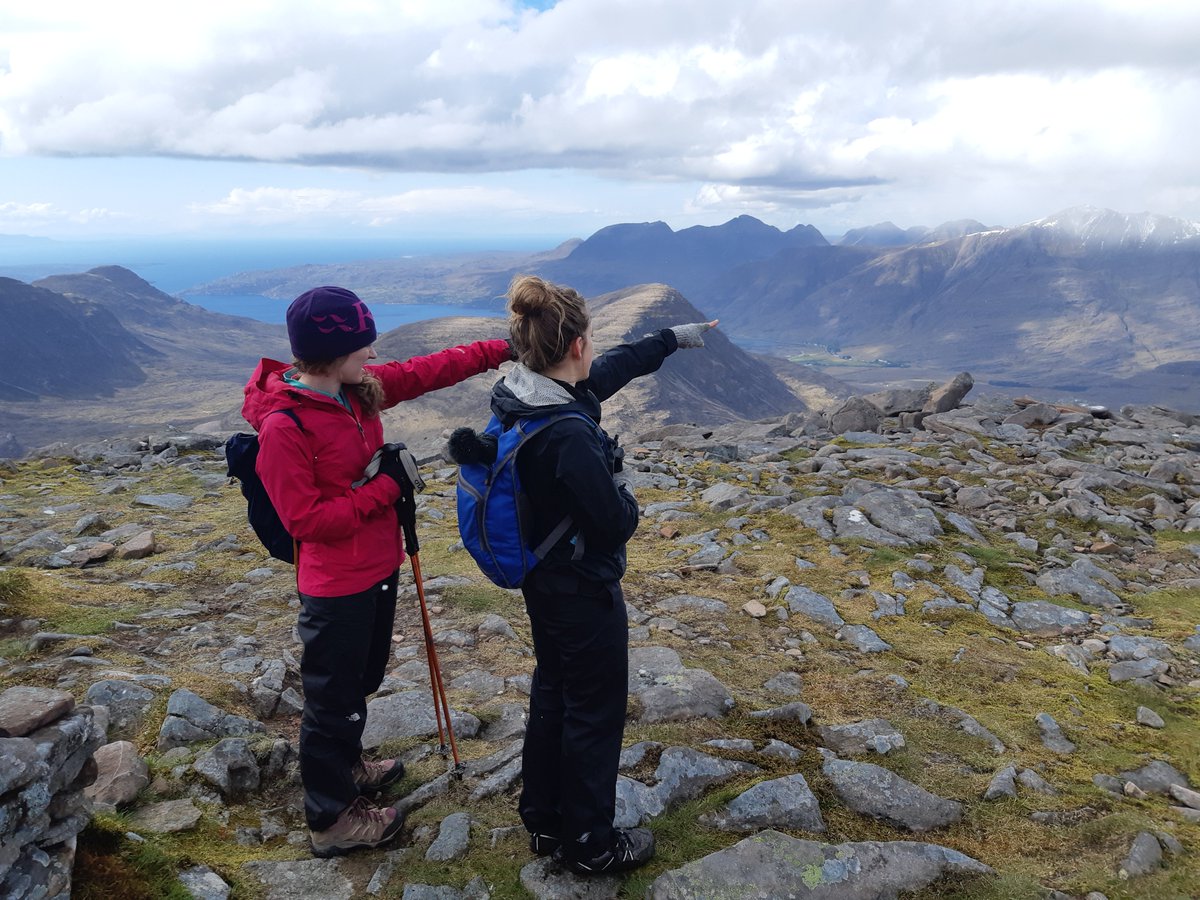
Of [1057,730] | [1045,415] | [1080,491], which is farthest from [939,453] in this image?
[1057,730]

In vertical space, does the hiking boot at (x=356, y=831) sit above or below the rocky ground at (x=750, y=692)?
above

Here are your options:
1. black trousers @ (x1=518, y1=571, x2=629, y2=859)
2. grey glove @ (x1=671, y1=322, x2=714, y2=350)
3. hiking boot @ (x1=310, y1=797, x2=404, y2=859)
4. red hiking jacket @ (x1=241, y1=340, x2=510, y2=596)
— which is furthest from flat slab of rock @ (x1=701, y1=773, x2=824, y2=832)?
grey glove @ (x1=671, y1=322, x2=714, y2=350)

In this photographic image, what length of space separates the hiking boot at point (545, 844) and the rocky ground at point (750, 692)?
0.43ft

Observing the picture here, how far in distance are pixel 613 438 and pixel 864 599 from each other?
8.75 metres

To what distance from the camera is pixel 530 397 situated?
538 centimetres

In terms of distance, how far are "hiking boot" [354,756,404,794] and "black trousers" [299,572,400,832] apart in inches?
31.5

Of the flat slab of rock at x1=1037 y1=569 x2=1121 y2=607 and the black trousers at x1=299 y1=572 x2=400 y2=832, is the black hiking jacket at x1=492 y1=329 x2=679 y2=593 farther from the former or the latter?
the flat slab of rock at x1=1037 y1=569 x2=1121 y2=607

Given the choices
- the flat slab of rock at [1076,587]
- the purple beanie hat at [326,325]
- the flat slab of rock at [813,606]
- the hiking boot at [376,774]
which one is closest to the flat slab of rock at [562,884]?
the hiking boot at [376,774]

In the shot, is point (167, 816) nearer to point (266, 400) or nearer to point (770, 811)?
point (266, 400)

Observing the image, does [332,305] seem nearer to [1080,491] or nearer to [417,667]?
[417,667]

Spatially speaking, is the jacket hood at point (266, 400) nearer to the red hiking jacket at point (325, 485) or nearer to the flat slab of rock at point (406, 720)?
the red hiking jacket at point (325, 485)

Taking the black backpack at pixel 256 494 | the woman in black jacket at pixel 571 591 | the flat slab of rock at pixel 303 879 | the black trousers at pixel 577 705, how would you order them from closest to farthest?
the woman in black jacket at pixel 571 591 < the black trousers at pixel 577 705 < the flat slab of rock at pixel 303 879 < the black backpack at pixel 256 494

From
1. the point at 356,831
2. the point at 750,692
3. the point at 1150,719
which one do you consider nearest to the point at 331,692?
the point at 356,831

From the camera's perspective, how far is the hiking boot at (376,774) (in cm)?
729
